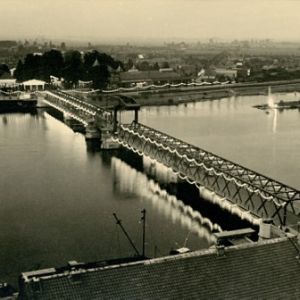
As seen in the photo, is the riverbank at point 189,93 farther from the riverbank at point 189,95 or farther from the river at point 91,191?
the river at point 91,191

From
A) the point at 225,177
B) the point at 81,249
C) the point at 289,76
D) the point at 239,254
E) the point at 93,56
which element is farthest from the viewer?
the point at 289,76

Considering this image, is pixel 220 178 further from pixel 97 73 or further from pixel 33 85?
pixel 97 73

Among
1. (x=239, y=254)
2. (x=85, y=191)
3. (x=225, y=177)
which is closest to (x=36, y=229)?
(x=85, y=191)

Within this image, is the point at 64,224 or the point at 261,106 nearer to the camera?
the point at 64,224

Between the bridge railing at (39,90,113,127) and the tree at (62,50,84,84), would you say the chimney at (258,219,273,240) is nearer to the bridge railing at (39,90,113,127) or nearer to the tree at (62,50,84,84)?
the bridge railing at (39,90,113,127)

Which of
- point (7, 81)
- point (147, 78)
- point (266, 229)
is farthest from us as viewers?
point (147, 78)

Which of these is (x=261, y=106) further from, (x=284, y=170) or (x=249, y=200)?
(x=249, y=200)

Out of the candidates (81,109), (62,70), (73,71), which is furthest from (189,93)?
(81,109)
